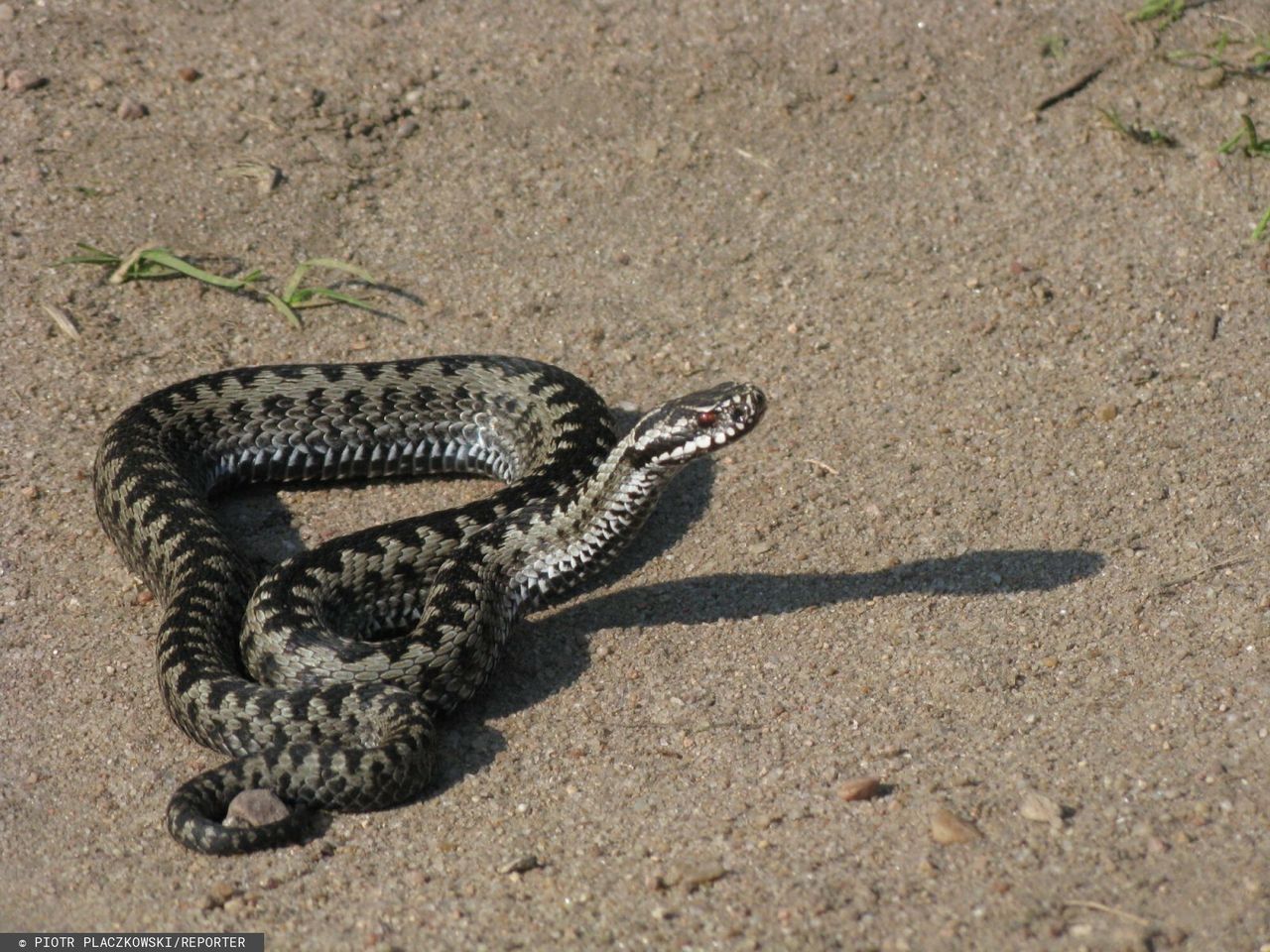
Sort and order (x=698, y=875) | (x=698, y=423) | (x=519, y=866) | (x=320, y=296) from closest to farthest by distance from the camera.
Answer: (x=698, y=875)
(x=519, y=866)
(x=698, y=423)
(x=320, y=296)

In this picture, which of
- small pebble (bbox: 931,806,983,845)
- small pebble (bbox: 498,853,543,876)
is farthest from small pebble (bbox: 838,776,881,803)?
small pebble (bbox: 498,853,543,876)

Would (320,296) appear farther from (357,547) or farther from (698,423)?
(698,423)

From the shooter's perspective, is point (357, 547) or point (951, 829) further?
point (357, 547)

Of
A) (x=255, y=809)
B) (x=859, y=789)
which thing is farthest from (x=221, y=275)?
(x=859, y=789)

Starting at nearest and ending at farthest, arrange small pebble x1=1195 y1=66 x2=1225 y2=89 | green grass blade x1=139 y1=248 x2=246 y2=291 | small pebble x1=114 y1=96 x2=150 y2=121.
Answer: green grass blade x1=139 y1=248 x2=246 y2=291 < small pebble x1=114 y1=96 x2=150 y2=121 < small pebble x1=1195 y1=66 x2=1225 y2=89

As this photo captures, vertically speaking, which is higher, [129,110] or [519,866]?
[129,110]

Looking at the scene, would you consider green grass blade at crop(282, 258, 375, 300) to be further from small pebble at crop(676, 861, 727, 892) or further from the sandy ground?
small pebble at crop(676, 861, 727, 892)

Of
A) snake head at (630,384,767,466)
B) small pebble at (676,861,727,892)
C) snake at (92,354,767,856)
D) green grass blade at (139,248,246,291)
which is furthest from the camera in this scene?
green grass blade at (139,248,246,291)
